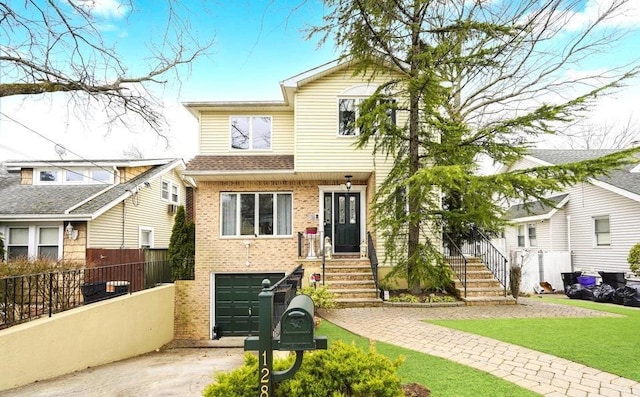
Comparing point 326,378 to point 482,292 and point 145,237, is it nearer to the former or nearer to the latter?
point 482,292

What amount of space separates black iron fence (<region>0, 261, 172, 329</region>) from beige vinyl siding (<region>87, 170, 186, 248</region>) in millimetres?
3019

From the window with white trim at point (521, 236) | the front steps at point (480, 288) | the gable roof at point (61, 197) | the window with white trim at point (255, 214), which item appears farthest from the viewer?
the window with white trim at point (521, 236)

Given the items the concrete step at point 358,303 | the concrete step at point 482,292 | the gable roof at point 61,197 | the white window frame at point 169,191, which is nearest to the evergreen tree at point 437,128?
the concrete step at point 482,292

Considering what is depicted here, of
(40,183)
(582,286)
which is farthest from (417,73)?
(40,183)

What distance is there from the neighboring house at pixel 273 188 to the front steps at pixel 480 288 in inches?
118

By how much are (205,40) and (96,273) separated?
8.24m

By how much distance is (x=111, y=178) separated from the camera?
1636cm

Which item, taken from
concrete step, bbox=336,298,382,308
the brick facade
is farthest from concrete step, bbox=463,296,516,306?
the brick facade

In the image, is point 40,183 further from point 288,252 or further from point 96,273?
point 288,252

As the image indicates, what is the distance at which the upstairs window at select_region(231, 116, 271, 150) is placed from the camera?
13664mm

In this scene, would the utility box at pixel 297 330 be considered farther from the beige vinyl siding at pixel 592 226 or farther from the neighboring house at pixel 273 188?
the beige vinyl siding at pixel 592 226

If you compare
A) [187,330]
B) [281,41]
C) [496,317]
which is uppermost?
[281,41]

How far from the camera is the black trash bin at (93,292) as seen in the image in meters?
7.88

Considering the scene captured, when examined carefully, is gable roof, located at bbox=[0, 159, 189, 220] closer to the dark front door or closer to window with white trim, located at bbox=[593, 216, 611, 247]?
the dark front door
